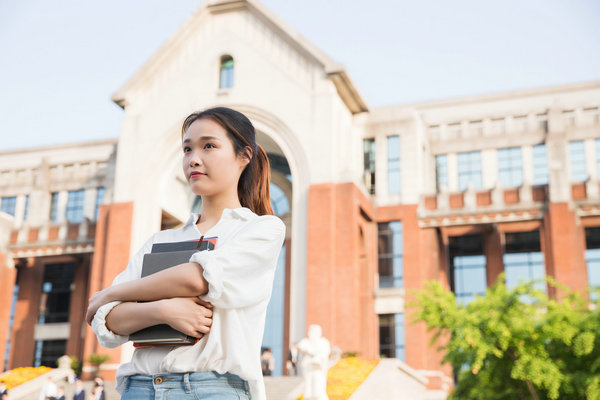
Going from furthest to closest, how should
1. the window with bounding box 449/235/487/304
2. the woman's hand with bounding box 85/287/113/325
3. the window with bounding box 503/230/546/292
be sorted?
the window with bounding box 449/235/487/304 < the window with bounding box 503/230/546/292 < the woman's hand with bounding box 85/287/113/325

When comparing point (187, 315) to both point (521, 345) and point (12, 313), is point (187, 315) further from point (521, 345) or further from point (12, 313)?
point (12, 313)

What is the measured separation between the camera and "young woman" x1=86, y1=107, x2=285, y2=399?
212 centimetres

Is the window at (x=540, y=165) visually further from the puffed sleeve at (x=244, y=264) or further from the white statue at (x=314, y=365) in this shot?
the puffed sleeve at (x=244, y=264)

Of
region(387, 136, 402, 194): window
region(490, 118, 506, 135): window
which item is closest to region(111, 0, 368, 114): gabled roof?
region(387, 136, 402, 194): window

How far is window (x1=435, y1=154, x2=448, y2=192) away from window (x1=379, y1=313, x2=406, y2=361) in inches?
277

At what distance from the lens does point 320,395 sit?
47.7 ft

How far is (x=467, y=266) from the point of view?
29.7 metres

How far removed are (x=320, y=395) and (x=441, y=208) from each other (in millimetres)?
14932

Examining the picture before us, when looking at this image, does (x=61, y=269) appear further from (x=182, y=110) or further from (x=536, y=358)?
(x=536, y=358)

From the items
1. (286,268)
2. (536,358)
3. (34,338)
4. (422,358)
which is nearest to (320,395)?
(536,358)

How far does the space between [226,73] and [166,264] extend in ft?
87.1

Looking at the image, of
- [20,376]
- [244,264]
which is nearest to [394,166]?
[20,376]

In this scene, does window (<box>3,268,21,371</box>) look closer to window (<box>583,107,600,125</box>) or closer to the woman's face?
window (<box>583,107,600,125</box>)

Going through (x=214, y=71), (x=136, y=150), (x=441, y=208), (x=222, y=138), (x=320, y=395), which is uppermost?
(x=214, y=71)
